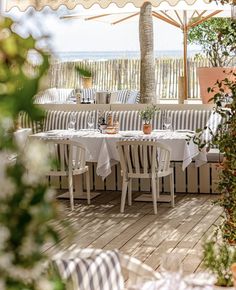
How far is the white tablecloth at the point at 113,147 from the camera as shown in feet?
26.6

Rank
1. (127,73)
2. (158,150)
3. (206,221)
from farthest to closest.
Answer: (127,73), (158,150), (206,221)

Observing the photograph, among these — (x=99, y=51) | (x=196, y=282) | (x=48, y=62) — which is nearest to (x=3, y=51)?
(x=48, y=62)

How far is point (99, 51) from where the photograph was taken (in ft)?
170

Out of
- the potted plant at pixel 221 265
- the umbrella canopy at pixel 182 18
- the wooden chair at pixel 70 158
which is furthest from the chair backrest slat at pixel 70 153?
the umbrella canopy at pixel 182 18

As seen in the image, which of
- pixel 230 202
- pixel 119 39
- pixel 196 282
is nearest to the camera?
pixel 196 282

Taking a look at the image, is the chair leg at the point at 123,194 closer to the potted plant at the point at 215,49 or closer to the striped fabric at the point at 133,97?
the potted plant at the point at 215,49

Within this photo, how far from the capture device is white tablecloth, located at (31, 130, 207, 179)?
810cm

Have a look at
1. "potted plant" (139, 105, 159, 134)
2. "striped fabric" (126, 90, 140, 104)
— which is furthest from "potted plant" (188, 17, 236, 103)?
"striped fabric" (126, 90, 140, 104)

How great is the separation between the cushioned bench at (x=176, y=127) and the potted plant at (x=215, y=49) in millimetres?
826

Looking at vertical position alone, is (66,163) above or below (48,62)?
below

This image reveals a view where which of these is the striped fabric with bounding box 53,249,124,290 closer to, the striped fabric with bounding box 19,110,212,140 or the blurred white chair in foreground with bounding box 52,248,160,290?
the blurred white chair in foreground with bounding box 52,248,160,290

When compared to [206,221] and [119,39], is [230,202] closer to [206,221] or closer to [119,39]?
[206,221]

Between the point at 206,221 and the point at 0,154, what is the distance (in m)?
6.77

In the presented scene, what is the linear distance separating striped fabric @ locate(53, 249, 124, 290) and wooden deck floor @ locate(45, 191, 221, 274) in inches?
96.9
